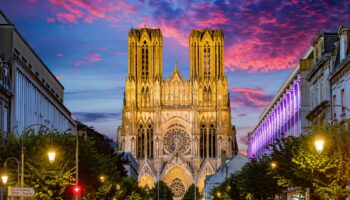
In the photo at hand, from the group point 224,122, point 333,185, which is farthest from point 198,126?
point 333,185

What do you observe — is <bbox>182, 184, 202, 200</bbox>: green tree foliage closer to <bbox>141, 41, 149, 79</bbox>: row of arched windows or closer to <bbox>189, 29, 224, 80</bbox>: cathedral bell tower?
<bbox>189, 29, 224, 80</bbox>: cathedral bell tower

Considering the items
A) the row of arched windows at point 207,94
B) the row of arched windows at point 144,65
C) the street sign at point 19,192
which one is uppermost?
the row of arched windows at point 144,65

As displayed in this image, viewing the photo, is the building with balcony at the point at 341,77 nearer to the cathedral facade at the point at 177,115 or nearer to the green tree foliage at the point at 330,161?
the green tree foliage at the point at 330,161

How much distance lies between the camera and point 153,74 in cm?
16125

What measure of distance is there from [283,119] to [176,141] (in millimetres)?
74843

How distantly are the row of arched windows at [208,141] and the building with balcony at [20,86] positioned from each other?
78.9 m

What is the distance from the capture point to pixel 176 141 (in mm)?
159250

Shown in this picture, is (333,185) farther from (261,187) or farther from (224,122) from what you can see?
(224,122)

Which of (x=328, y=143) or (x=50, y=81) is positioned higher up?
(x=50, y=81)

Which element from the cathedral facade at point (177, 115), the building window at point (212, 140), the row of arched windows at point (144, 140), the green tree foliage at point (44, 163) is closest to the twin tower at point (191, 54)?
the cathedral facade at point (177, 115)

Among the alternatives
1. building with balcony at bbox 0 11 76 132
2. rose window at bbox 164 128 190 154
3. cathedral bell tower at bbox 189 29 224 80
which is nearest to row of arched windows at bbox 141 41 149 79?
cathedral bell tower at bbox 189 29 224 80

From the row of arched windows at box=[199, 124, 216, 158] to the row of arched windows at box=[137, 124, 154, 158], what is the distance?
35.8 ft

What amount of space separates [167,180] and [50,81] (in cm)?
7501

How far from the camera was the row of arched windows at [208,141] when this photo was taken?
158 m
